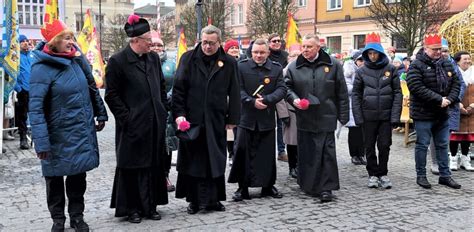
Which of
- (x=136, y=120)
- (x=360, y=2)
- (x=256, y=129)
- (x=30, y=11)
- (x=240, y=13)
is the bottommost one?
(x=256, y=129)

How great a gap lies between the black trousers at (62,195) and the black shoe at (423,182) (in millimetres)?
4318

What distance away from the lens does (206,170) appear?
5.68 metres

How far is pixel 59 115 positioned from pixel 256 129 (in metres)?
2.43

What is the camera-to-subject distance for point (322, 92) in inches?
253

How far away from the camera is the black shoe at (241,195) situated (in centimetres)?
631

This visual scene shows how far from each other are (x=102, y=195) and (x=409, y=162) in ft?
16.5

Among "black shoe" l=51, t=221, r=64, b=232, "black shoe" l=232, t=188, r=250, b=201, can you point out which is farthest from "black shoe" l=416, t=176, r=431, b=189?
"black shoe" l=51, t=221, r=64, b=232

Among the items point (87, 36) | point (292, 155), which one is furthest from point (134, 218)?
point (87, 36)

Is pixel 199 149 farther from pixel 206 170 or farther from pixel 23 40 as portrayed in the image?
pixel 23 40

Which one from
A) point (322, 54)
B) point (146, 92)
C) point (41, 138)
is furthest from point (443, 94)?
point (41, 138)

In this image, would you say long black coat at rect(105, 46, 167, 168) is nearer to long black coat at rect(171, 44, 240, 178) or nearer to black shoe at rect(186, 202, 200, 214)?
long black coat at rect(171, 44, 240, 178)

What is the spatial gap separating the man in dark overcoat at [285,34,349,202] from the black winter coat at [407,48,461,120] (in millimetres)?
1107

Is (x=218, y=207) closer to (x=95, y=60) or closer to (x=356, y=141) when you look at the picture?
(x=356, y=141)

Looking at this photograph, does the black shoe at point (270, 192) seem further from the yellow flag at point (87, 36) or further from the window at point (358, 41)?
the window at point (358, 41)
